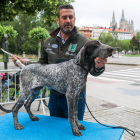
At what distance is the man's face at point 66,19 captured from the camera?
2.05 m

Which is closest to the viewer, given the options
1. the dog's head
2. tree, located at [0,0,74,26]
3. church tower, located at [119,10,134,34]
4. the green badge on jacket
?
the dog's head

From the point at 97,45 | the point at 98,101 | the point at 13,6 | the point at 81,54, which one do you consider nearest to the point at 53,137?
the point at 81,54

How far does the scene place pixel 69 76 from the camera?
1900 mm

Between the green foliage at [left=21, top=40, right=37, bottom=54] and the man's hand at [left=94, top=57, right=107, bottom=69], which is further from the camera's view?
the green foliage at [left=21, top=40, right=37, bottom=54]

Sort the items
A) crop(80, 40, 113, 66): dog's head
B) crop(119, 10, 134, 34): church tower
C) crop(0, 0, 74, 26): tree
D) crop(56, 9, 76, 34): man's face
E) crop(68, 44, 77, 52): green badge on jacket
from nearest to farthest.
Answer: crop(80, 40, 113, 66): dog's head
crop(56, 9, 76, 34): man's face
crop(68, 44, 77, 52): green badge on jacket
crop(0, 0, 74, 26): tree
crop(119, 10, 134, 34): church tower

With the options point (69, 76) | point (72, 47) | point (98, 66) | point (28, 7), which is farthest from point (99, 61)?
point (28, 7)

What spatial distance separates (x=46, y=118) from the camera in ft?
8.35

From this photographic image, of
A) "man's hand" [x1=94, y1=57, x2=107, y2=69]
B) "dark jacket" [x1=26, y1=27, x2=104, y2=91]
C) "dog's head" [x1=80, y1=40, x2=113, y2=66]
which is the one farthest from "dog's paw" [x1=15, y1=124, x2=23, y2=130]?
"man's hand" [x1=94, y1=57, x2=107, y2=69]

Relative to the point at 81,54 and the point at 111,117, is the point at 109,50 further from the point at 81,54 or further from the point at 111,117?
the point at 111,117

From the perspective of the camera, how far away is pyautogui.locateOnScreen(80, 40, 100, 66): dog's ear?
1.74 meters

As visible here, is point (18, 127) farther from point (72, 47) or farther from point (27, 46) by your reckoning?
point (27, 46)

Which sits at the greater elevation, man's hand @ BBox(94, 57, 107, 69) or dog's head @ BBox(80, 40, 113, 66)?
dog's head @ BBox(80, 40, 113, 66)

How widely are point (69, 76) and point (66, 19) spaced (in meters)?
0.73

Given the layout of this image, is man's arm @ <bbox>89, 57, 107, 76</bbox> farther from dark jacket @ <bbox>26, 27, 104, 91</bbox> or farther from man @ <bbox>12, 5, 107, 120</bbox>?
dark jacket @ <bbox>26, 27, 104, 91</bbox>
